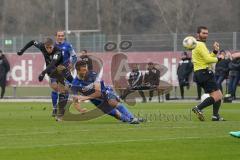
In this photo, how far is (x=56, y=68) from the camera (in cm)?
2091

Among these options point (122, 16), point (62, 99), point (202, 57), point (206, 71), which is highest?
point (122, 16)

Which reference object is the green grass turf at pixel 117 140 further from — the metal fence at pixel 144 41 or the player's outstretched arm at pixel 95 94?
the metal fence at pixel 144 41

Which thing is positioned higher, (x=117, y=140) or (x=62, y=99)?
(x=62, y=99)

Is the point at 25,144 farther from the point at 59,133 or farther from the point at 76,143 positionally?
the point at 59,133

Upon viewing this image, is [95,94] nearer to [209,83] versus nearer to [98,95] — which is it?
[98,95]

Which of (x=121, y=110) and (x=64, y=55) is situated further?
(x=64, y=55)

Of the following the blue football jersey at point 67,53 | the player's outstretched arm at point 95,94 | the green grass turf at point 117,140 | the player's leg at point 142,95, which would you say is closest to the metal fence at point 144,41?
the player's leg at point 142,95

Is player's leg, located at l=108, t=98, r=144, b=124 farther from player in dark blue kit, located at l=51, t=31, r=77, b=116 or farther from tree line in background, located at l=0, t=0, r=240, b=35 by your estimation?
tree line in background, located at l=0, t=0, r=240, b=35

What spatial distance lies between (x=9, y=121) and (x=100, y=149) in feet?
23.9

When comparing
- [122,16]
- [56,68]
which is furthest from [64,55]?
[122,16]

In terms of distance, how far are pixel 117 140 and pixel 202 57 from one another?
5.78 metres

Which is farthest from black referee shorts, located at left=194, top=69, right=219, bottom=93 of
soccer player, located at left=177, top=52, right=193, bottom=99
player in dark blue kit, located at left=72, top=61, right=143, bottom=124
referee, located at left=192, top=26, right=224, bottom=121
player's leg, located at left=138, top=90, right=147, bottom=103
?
soccer player, located at left=177, top=52, right=193, bottom=99

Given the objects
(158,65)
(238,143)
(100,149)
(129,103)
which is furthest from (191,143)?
(158,65)

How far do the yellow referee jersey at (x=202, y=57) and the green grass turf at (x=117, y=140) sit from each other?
4.14ft
